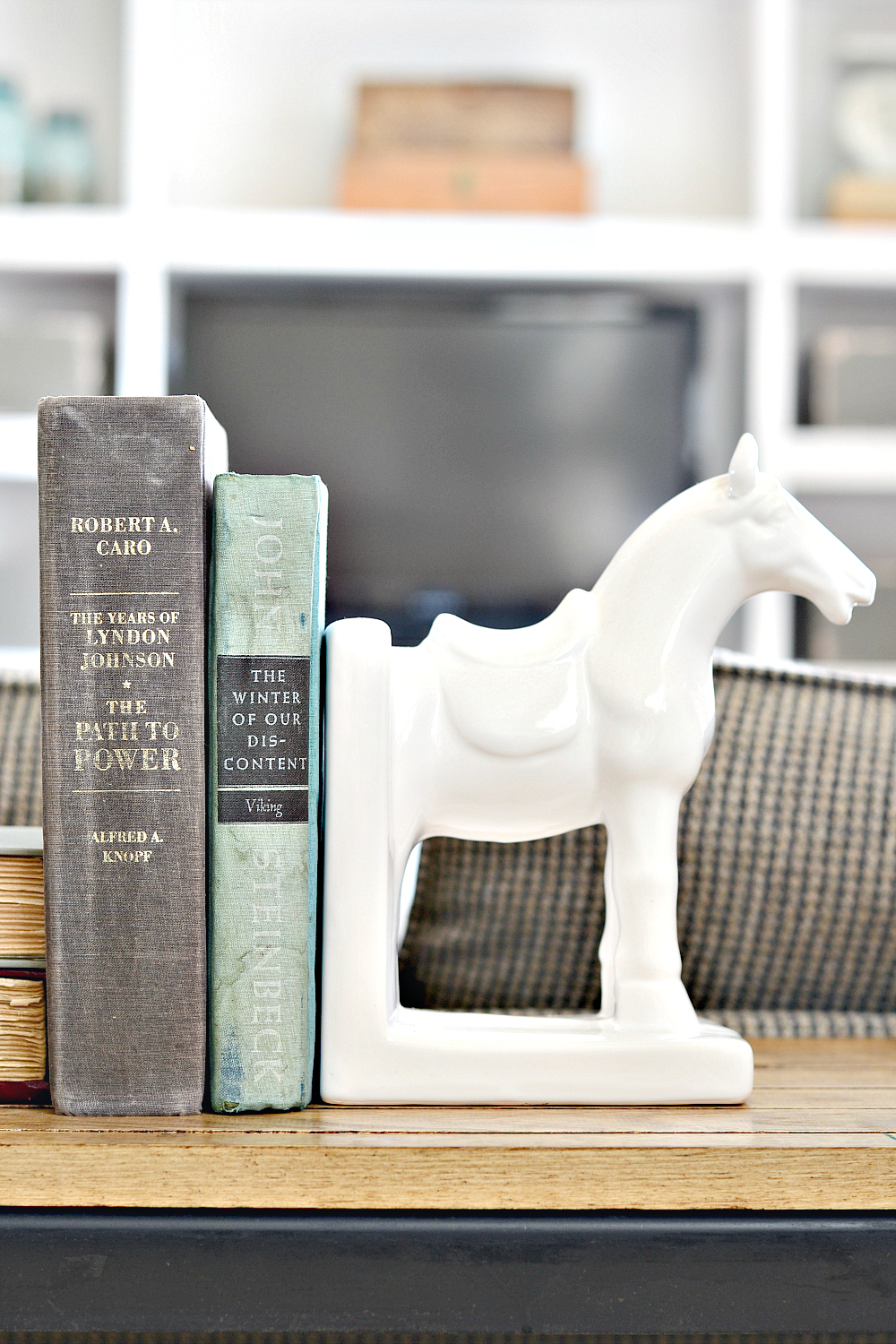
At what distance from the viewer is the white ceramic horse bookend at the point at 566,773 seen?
498 millimetres

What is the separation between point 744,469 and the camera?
1.71ft

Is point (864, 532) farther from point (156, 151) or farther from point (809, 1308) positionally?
point (809, 1308)

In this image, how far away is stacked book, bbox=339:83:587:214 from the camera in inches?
98.3

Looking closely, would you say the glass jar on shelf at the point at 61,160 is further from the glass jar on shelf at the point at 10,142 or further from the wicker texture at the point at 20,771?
the wicker texture at the point at 20,771

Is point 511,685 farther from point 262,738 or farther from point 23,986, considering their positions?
point 23,986

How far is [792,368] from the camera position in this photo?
2572 millimetres

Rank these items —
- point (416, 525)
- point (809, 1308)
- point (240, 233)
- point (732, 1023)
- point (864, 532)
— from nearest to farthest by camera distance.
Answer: point (809, 1308) → point (732, 1023) → point (240, 233) → point (416, 525) → point (864, 532)

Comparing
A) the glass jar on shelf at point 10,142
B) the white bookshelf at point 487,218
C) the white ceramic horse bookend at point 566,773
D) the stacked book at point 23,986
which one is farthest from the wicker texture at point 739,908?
the glass jar on shelf at point 10,142

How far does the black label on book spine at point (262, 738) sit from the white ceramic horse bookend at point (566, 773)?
20 millimetres

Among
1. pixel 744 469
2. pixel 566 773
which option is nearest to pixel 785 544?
pixel 744 469

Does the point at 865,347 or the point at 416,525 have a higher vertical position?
the point at 865,347

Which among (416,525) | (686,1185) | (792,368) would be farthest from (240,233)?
(686,1185)

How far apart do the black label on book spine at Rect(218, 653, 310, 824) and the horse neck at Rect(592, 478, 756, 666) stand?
0.46 ft

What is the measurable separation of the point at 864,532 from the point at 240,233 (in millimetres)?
1565
